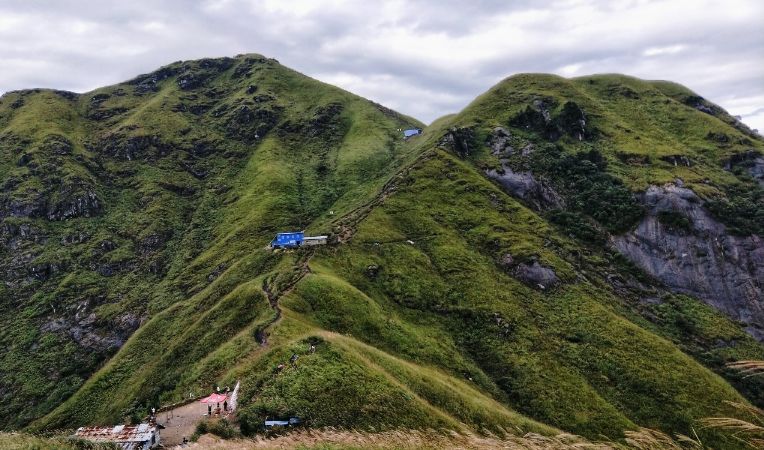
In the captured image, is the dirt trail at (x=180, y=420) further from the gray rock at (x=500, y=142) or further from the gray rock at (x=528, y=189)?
the gray rock at (x=500, y=142)

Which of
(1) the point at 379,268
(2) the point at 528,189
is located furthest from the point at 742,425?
(2) the point at 528,189

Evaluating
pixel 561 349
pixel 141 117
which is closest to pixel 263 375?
pixel 561 349

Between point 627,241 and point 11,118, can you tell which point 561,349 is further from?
point 11,118

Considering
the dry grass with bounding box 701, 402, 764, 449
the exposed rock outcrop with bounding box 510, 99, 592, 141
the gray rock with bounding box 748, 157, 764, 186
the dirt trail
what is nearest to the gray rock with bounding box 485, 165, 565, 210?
the exposed rock outcrop with bounding box 510, 99, 592, 141

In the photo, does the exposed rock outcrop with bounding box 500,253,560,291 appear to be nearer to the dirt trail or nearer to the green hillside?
the green hillside

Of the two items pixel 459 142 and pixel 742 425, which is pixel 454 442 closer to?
pixel 742 425
